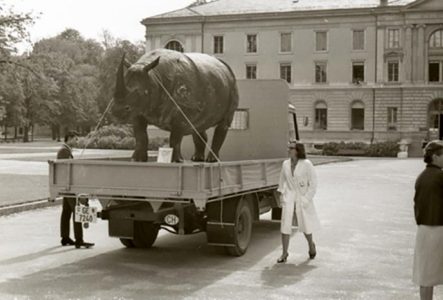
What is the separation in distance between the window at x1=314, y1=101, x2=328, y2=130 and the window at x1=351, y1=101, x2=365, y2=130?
2.72 m

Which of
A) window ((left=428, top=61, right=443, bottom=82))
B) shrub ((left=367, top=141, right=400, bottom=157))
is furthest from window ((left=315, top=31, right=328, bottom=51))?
shrub ((left=367, top=141, right=400, bottom=157))

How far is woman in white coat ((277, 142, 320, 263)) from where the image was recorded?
32.2 ft

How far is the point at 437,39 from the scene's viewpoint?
64.1m

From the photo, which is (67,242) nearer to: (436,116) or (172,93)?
(172,93)

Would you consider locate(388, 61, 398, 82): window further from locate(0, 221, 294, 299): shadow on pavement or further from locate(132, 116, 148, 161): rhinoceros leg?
locate(132, 116, 148, 161): rhinoceros leg

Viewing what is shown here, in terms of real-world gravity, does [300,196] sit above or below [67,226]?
above

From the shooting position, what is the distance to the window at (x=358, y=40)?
66375 millimetres

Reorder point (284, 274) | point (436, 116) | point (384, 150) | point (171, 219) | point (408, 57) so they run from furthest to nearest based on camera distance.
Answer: point (408, 57) → point (436, 116) → point (384, 150) → point (171, 219) → point (284, 274)

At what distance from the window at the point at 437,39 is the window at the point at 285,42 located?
14000 millimetres

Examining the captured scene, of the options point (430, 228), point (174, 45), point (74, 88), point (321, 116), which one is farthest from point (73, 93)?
point (430, 228)

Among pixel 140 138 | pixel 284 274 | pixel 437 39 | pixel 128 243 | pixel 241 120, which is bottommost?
pixel 284 274

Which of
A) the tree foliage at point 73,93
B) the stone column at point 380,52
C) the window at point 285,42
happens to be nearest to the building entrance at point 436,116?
the stone column at point 380,52

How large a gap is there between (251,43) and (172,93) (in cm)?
6135

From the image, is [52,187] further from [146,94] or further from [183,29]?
[183,29]
